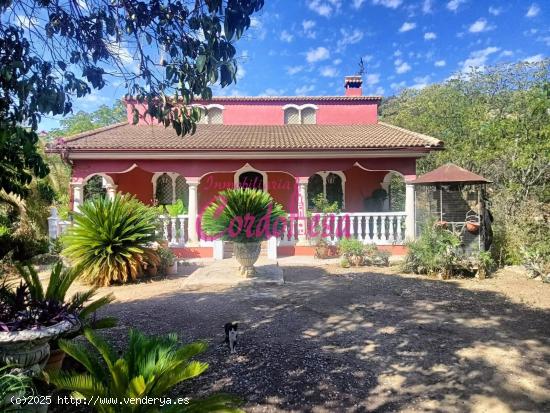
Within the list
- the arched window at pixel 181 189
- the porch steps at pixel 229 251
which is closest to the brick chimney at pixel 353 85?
the arched window at pixel 181 189

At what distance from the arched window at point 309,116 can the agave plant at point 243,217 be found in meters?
9.21

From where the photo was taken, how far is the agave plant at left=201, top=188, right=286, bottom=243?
6578 millimetres

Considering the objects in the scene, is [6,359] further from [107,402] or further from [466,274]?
[466,274]

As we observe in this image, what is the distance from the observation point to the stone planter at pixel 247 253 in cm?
685

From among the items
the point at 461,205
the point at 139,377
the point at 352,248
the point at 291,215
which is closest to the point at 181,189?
the point at 291,215

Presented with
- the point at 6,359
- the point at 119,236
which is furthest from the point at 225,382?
the point at 119,236

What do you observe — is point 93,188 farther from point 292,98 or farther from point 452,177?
point 452,177

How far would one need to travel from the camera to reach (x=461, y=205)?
28.0 ft

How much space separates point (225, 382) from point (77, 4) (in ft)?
12.7

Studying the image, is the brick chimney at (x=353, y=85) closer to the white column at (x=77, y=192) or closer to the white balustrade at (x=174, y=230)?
the white balustrade at (x=174, y=230)

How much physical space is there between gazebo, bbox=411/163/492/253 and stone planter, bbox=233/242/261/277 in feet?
14.2

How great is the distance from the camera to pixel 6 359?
245 cm

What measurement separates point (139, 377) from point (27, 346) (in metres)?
1.12

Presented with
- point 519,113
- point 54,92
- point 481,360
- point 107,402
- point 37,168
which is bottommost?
point 481,360
